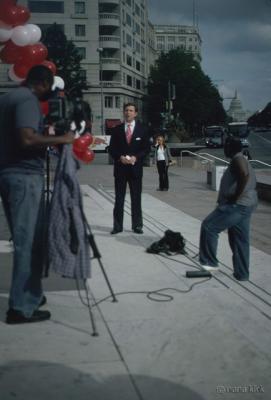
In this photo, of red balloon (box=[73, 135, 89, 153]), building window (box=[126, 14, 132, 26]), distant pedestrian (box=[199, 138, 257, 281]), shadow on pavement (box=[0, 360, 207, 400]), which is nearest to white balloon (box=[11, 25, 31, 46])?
red balloon (box=[73, 135, 89, 153])

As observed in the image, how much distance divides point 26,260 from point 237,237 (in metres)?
2.46

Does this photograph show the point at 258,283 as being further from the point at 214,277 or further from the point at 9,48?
the point at 9,48

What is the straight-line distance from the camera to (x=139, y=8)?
8606 cm

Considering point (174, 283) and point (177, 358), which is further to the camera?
point (174, 283)

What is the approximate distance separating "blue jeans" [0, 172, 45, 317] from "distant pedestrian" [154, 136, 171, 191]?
10.7 meters

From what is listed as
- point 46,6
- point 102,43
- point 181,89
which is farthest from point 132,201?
point 181,89

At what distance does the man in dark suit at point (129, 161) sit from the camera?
7891mm

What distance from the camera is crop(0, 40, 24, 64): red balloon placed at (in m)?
8.56

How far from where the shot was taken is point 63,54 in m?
61.3

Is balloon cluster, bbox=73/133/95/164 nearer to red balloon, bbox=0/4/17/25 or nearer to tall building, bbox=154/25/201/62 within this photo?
red balloon, bbox=0/4/17/25

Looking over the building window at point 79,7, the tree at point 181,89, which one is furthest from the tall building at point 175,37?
the building window at point 79,7

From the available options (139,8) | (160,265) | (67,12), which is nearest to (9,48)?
(160,265)

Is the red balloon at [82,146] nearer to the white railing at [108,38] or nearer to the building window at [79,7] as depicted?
the building window at [79,7]

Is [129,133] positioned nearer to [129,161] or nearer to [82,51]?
[129,161]
